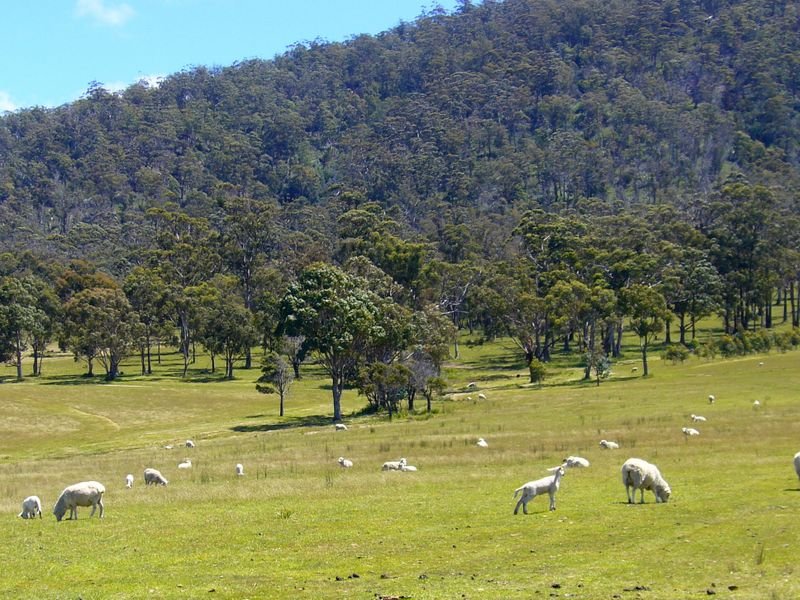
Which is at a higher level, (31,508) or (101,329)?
(101,329)

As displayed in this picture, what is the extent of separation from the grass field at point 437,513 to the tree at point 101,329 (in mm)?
44230

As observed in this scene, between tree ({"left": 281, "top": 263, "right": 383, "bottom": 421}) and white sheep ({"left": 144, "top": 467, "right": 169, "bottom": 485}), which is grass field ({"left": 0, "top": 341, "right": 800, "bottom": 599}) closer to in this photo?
white sheep ({"left": 144, "top": 467, "right": 169, "bottom": 485})

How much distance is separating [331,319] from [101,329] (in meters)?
44.5

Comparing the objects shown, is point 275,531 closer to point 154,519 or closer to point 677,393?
point 154,519

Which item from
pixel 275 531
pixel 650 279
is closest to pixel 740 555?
pixel 275 531

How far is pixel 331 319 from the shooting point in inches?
2653

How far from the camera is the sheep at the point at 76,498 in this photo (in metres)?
23.8

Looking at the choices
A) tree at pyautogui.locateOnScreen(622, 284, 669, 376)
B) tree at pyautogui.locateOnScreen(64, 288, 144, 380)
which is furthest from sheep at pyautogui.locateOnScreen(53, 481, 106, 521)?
tree at pyautogui.locateOnScreen(64, 288, 144, 380)

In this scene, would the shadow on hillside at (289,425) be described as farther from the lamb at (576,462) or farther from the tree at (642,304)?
the lamb at (576,462)

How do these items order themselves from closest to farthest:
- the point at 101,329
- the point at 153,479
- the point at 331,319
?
the point at 153,479
the point at 331,319
the point at 101,329

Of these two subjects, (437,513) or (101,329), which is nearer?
(437,513)

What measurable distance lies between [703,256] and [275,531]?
318 feet

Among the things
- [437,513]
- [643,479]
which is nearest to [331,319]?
[437,513]

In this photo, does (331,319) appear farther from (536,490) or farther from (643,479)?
(643,479)
